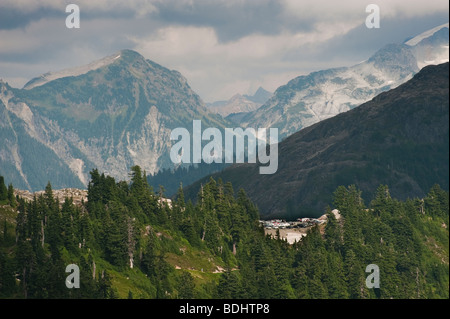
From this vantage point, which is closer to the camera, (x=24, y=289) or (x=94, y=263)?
(x=24, y=289)

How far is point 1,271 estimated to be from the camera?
17762 centimetres
